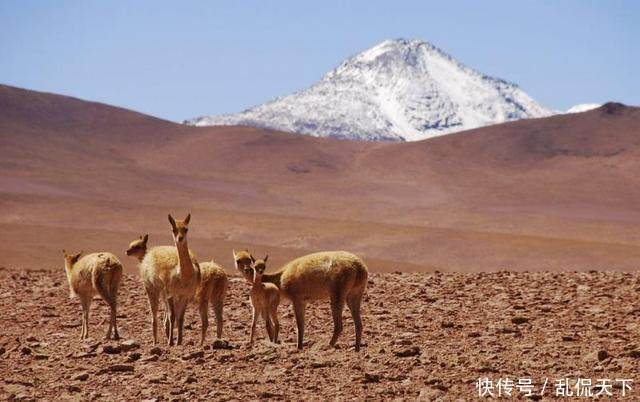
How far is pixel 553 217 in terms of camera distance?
88.6 metres

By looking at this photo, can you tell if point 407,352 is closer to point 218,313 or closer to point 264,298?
point 264,298

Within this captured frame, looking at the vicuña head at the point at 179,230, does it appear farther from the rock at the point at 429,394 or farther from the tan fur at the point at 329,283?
the rock at the point at 429,394

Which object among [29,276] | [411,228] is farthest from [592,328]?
[411,228]

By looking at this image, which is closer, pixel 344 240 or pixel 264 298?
pixel 264 298

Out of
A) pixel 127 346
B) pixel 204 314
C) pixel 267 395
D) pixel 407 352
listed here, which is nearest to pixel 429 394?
pixel 267 395

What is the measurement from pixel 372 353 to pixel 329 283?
1.44 meters

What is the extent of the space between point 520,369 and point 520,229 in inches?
2817

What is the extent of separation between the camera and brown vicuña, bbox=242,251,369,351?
1334 centimetres

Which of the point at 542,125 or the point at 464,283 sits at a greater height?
the point at 542,125

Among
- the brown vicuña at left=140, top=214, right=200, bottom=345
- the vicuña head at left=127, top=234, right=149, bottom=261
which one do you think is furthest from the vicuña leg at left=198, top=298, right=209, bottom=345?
the vicuña head at left=127, top=234, right=149, bottom=261

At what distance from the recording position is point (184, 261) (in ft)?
43.9

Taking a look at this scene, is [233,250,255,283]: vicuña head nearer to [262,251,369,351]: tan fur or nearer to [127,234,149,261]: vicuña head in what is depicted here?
[262,251,369,351]: tan fur

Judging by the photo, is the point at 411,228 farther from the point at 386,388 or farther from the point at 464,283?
the point at 386,388

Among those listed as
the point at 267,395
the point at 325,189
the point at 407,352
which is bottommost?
the point at 267,395
